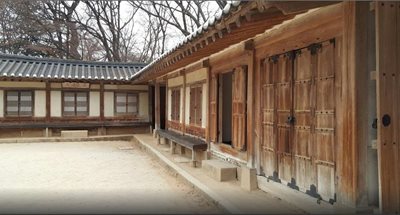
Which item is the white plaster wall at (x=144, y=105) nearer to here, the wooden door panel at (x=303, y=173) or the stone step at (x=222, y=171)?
the stone step at (x=222, y=171)

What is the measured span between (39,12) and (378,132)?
22.5 meters

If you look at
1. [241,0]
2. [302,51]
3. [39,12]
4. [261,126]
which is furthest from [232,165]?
[39,12]

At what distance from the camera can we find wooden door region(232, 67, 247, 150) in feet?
20.0

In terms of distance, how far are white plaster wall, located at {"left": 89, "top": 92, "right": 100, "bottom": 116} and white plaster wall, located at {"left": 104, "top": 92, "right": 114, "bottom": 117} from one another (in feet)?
0.96

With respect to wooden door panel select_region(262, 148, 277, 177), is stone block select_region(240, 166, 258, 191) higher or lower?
lower

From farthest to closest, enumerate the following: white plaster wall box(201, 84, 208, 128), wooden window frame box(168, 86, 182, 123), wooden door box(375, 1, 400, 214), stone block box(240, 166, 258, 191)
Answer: wooden window frame box(168, 86, 182, 123) < white plaster wall box(201, 84, 208, 128) < stone block box(240, 166, 258, 191) < wooden door box(375, 1, 400, 214)

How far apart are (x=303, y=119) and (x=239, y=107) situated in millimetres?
2107

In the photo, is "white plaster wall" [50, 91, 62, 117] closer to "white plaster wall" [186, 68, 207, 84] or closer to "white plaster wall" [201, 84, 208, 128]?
"white plaster wall" [186, 68, 207, 84]

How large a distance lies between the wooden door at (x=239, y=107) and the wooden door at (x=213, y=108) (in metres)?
0.86

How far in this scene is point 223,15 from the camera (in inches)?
158

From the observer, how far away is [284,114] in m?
4.79

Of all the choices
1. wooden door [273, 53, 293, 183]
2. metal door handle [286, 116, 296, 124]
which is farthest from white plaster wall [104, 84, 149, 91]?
metal door handle [286, 116, 296, 124]

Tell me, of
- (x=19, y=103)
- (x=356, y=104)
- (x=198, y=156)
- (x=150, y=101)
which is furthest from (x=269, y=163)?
(x=19, y=103)

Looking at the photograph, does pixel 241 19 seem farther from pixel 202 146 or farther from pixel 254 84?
pixel 202 146
